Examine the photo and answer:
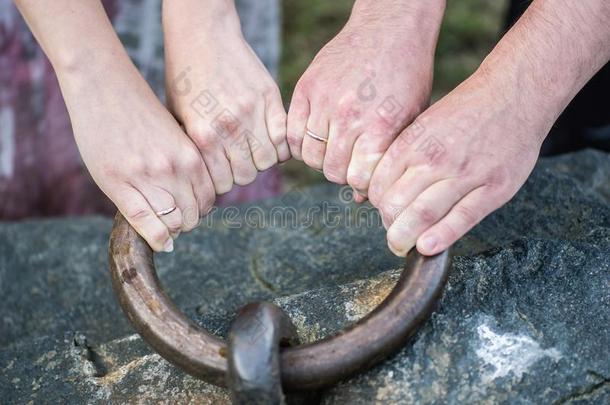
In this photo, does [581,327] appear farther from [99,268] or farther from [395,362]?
[99,268]

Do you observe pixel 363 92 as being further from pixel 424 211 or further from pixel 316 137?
pixel 424 211

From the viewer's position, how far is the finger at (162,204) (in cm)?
137

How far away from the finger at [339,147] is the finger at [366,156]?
0.02m

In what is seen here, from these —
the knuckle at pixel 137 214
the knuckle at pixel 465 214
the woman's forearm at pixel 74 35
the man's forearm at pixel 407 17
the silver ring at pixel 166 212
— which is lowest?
the silver ring at pixel 166 212

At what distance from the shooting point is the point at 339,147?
142cm

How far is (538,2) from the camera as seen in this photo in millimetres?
1375

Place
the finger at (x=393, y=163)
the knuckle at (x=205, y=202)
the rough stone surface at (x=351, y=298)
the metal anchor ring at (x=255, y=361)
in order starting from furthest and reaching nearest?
the knuckle at (x=205, y=202) < the finger at (x=393, y=163) < the rough stone surface at (x=351, y=298) < the metal anchor ring at (x=255, y=361)

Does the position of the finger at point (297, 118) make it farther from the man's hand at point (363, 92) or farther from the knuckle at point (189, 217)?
the knuckle at point (189, 217)

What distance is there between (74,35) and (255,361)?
70 centimetres

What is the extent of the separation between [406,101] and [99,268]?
32.9 inches

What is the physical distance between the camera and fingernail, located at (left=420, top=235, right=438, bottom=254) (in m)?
1.24

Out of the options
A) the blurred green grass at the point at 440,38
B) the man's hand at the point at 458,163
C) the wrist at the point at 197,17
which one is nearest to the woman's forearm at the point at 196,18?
the wrist at the point at 197,17

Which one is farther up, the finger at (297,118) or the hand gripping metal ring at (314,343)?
the finger at (297,118)

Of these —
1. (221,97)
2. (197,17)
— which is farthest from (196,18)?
(221,97)
